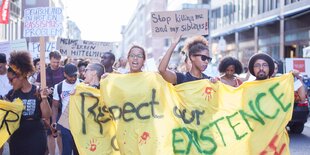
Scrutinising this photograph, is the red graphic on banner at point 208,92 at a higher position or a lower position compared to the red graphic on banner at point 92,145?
higher

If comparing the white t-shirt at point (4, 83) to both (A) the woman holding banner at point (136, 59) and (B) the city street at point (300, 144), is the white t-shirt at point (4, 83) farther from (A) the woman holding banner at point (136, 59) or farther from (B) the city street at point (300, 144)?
(A) the woman holding banner at point (136, 59)

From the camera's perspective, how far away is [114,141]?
5.56 meters

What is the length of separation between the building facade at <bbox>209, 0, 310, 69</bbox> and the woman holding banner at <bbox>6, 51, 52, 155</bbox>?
78.8ft

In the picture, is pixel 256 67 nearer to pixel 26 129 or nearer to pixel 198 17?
pixel 198 17

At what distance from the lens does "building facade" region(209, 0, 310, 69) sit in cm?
3036

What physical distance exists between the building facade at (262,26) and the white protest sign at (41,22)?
22.7 metres

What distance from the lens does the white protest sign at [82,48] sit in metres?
12.7

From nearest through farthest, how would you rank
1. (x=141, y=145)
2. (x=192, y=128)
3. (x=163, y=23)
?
(x=141, y=145)
(x=192, y=128)
(x=163, y=23)

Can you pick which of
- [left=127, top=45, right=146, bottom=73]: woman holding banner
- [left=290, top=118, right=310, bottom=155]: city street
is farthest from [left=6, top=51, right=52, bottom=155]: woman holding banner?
[left=290, top=118, right=310, bottom=155]: city street

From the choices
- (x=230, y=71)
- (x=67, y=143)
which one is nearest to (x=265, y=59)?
(x=230, y=71)

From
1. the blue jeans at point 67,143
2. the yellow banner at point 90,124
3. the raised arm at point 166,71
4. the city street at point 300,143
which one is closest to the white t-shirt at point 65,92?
the blue jeans at point 67,143

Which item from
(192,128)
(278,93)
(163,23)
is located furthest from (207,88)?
(163,23)

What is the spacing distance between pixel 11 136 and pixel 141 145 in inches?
54.5

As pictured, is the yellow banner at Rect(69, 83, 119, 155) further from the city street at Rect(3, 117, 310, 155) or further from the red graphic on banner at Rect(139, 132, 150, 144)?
the city street at Rect(3, 117, 310, 155)
